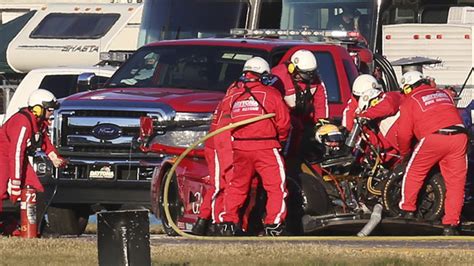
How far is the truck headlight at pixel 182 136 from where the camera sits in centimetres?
1566

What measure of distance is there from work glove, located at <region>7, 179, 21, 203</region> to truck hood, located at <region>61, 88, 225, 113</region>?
0.98 metres

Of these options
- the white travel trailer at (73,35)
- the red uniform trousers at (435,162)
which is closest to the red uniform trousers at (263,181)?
the red uniform trousers at (435,162)

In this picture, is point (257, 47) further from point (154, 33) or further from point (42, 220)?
point (154, 33)

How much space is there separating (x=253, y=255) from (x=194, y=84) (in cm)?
468

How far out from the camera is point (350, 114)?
656 inches

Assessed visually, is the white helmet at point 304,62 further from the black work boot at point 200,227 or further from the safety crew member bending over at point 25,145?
the safety crew member bending over at point 25,145

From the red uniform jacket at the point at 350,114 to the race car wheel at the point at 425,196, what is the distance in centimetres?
79

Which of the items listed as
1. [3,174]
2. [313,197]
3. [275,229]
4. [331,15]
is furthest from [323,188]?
[331,15]

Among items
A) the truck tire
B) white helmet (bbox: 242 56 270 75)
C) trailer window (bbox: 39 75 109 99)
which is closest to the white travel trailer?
trailer window (bbox: 39 75 109 99)

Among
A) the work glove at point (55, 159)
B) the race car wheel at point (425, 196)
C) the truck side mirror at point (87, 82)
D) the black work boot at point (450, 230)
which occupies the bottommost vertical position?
the black work boot at point (450, 230)

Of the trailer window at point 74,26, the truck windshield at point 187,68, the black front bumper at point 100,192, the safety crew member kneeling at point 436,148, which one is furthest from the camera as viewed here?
the trailer window at point 74,26

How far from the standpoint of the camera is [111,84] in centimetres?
1784

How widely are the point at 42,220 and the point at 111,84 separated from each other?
6.10ft

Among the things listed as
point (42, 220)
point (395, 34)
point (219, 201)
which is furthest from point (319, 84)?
point (395, 34)
